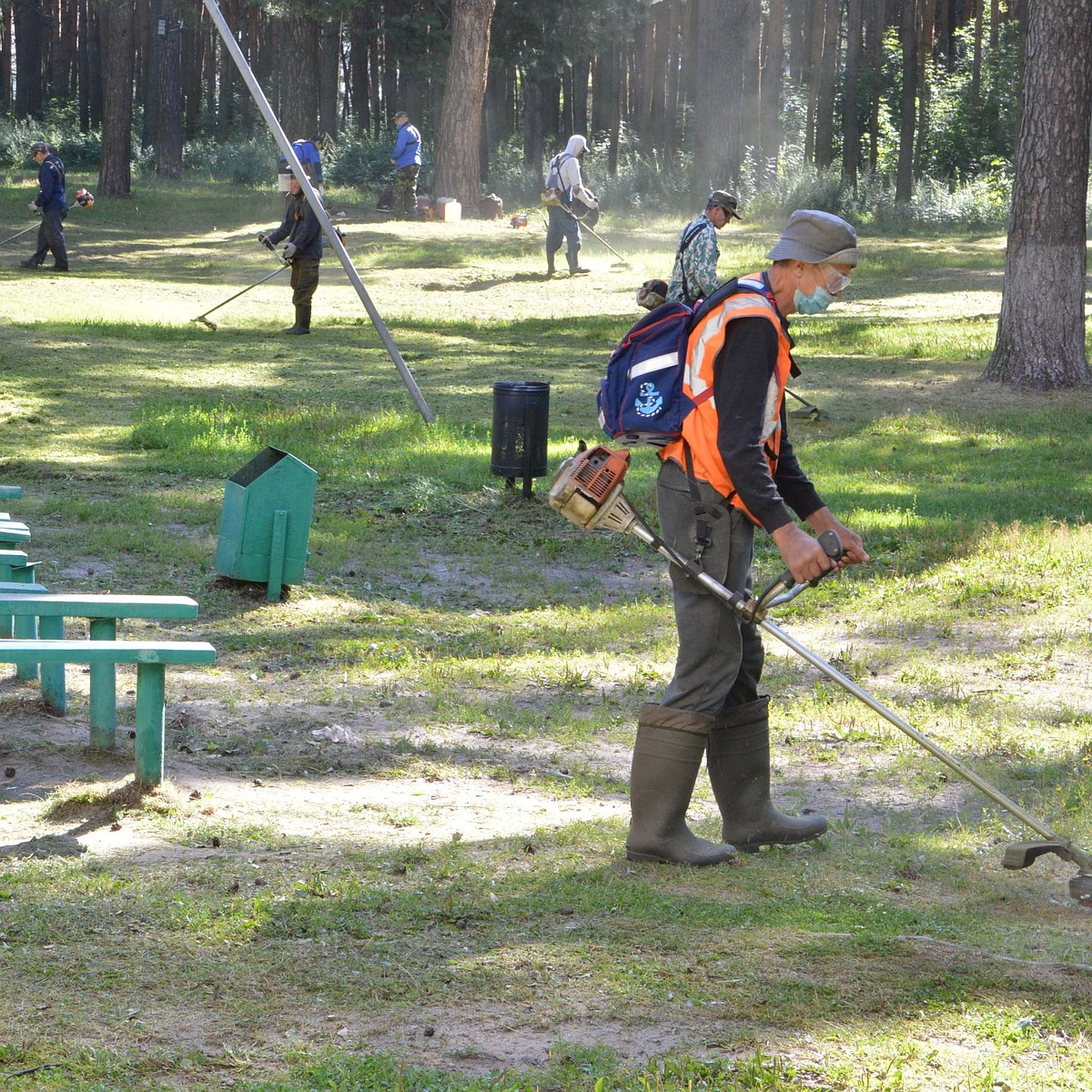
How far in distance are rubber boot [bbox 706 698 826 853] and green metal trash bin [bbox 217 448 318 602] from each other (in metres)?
3.60

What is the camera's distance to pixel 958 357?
1619 cm

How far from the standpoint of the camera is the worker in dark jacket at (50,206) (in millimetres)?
19938

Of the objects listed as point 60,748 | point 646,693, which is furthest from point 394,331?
point 60,748

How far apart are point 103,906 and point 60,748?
158cm

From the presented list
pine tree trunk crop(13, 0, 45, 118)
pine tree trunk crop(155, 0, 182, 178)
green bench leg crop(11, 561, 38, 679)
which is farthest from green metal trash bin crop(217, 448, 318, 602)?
pine tree trunk crop(13, 0, 45, 118)

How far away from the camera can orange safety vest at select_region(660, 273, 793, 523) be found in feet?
13.1

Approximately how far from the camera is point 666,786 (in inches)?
170

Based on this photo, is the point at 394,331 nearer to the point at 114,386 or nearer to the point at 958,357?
the point at 114,386

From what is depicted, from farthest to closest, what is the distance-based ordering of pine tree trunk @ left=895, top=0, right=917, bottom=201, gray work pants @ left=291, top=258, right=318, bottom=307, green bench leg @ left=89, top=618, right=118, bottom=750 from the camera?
pine tree trunk @ left=895, top=0, right=917, bottom=201
gray work pants @ left=291, top=258, right=318, bottom=307
green bench leg @ left=89, top=618, right=118, bottom=750

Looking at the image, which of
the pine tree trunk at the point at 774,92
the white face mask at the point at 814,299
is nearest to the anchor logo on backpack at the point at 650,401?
the white face mask at the point at 814,299

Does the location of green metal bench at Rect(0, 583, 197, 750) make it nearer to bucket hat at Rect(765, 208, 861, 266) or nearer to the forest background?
bucket hat at Rect(765, 208, 861, 266)

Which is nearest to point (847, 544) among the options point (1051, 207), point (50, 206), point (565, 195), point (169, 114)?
point (1051, 207)

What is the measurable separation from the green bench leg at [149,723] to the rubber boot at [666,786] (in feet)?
5.33

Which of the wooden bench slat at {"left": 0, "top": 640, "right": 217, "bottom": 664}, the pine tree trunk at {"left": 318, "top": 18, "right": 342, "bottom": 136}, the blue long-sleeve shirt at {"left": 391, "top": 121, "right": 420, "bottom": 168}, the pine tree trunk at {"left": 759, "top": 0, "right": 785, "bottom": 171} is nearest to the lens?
the wooden bench slat at {"left": 0, "top": 640, "right": 217, "bottom": 664}
